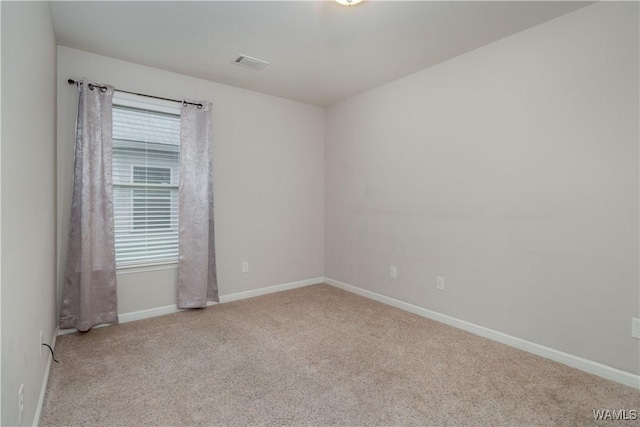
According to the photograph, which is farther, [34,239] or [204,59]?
[204,59]

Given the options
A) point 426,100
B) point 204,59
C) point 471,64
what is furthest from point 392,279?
point 204,59


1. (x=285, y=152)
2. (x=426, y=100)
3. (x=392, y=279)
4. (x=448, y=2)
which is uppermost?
(x=448, y=2)

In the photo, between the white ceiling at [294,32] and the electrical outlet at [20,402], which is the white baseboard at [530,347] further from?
the electrical outlet at [20,402]

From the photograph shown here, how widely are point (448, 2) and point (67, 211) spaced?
11.2 feet

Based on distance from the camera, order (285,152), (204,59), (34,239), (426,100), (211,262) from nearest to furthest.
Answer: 1. (34,239)
2. (204,59)
3. (426,100)
4. (211,262)
5. (285,152)

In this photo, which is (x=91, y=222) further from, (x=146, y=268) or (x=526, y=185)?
(x=526, y=185)

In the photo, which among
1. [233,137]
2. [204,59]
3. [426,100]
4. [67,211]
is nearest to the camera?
[67,211]

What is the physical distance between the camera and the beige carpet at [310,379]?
69.9 inches

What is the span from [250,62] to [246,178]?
Answer: 1.31 m

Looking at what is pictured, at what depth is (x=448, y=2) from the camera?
2.20m

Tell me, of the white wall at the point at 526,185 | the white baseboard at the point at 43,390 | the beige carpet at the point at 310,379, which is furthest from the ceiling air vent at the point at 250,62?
the white baseboard at the point at 43,390

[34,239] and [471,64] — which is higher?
[471,64]

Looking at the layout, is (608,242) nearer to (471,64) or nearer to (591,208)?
(591,208)

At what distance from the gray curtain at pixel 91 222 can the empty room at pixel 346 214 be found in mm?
17
